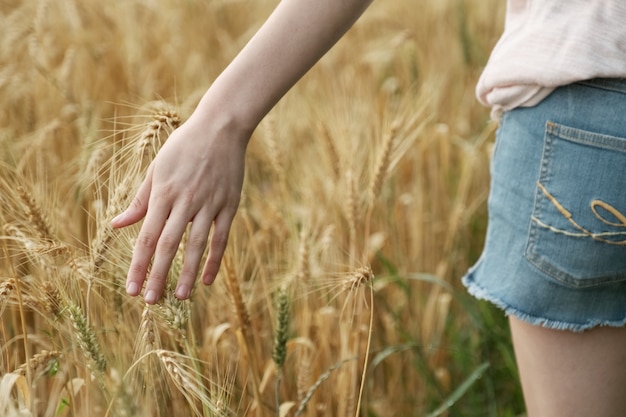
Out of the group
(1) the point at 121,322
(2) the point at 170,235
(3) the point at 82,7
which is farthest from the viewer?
(3) the point at 82,7

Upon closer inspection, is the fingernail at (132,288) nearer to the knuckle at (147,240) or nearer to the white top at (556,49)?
the knuckle at (147,240)

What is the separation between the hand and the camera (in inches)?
26.5

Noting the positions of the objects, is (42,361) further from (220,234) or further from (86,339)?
(220,234)

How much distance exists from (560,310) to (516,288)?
50 millimetres

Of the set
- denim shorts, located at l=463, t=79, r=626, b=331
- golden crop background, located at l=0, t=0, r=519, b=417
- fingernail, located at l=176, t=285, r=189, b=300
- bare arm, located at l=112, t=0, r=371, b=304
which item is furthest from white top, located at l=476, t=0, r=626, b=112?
fingernail, located at l=176, t=285, r=189, b=300

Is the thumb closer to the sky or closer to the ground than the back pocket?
closer to the sky

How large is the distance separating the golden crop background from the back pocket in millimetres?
202

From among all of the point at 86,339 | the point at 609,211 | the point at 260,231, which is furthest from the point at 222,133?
the point at 260,231

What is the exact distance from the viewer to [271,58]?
687mm

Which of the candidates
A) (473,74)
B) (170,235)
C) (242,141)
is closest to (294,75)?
(242,141)

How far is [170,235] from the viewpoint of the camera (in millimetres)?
676

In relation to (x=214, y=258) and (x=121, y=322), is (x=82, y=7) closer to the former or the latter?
(x=121, y=322)

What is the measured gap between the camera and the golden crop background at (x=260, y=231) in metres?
0.85

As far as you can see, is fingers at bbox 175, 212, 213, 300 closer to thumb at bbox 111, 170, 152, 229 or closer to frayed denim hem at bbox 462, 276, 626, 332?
thumb at bbox 111, 170, 152, 229
